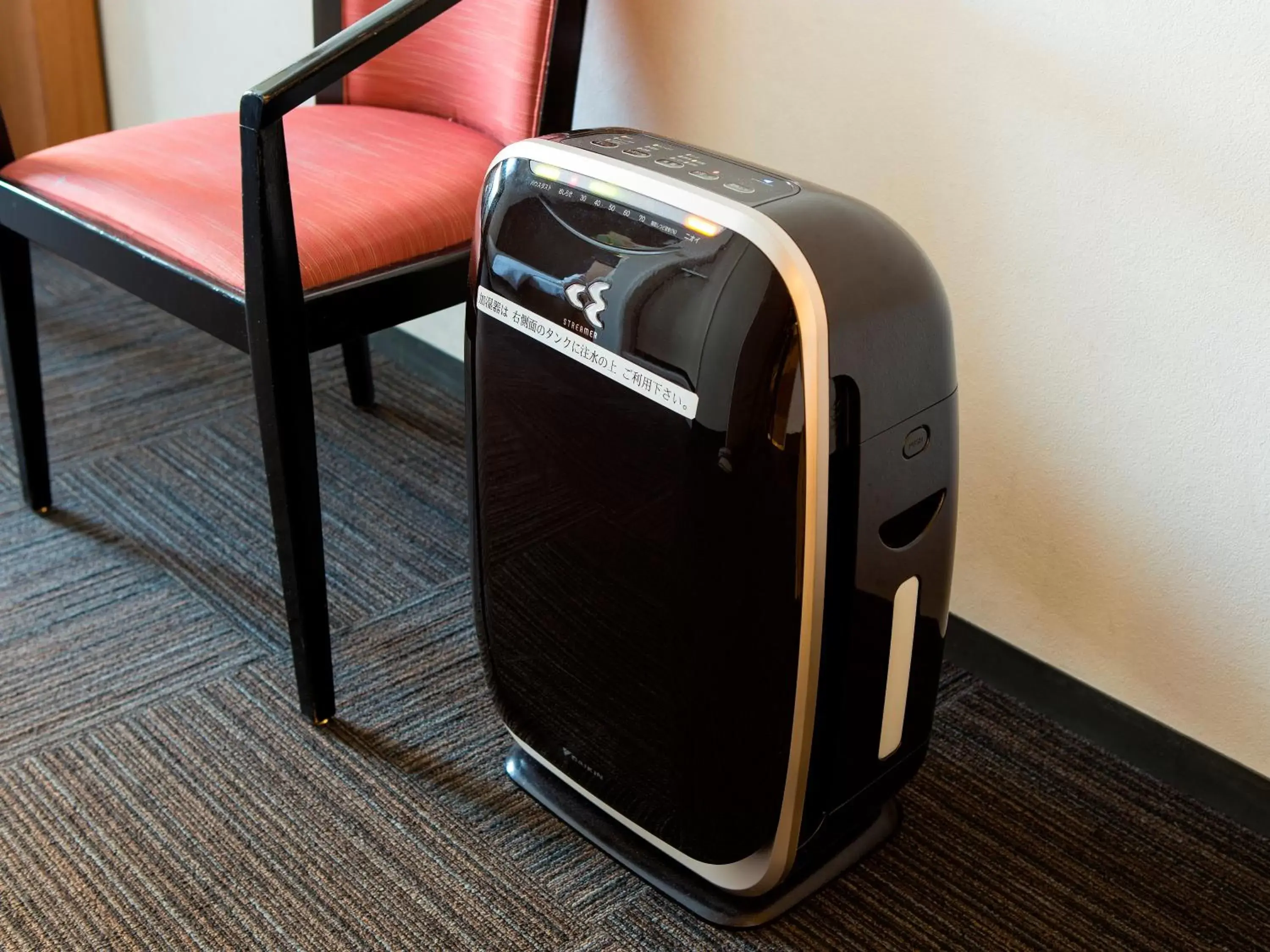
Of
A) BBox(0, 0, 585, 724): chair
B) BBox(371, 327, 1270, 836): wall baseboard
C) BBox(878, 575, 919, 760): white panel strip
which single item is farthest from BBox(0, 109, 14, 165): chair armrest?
BBox(371, 327, 1270, 836): wall baseboard

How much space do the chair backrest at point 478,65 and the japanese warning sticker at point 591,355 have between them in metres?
0.41

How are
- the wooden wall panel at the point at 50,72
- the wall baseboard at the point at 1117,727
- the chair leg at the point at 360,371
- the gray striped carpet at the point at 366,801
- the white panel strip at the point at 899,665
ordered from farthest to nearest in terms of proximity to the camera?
the wooden wall panel at the point at 50,72
the chair leg at the point at 360,371
the wall baseboard at the point at 1117,727
the gray striped carpet at the point at 366,801
the white panel strip at the point at 899,665

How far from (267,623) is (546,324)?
0.68 metres

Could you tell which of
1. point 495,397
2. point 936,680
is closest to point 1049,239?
point 936,680

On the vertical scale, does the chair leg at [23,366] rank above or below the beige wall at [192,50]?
below

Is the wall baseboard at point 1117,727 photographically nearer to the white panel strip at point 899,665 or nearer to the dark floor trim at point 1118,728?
the dark floor trim at point 1118,728

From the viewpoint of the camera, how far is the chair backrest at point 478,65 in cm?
129

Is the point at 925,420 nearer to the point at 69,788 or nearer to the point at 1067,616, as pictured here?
the point at 1067,616

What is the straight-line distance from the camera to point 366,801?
1201 millimetres

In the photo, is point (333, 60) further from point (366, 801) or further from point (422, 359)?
point (422, 359)

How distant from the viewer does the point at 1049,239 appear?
1.16 meters

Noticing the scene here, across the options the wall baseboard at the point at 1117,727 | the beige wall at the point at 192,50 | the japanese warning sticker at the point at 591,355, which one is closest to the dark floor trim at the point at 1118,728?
the wall baseboard at the point at 1117,727

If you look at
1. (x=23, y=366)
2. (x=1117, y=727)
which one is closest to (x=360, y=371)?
(x=23, y=366)

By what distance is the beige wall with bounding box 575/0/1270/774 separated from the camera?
1059mm
